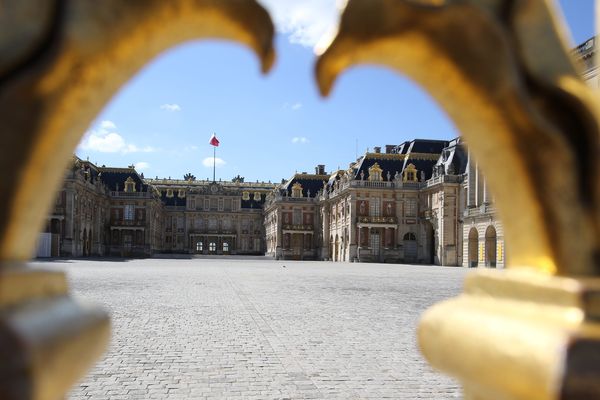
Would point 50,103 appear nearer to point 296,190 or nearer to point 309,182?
point 296,190

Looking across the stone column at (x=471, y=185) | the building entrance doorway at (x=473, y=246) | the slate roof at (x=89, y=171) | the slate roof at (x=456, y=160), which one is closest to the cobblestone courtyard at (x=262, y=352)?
the building entrance doorway at (x=473, y=246)

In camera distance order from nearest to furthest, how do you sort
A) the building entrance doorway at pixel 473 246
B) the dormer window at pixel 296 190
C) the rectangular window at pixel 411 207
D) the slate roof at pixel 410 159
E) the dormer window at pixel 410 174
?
the building entrance doorway at pixel 473 246 → the rectangular window at pixel 411 207 → the dormer window at pixel 410 174 → the slate roof at pixel 410 159 → the dormer window at pixel 296 190

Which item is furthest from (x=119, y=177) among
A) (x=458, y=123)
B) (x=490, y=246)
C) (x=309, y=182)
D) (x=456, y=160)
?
(x=458, y=123)

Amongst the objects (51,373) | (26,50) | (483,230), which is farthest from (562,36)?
(483,230)

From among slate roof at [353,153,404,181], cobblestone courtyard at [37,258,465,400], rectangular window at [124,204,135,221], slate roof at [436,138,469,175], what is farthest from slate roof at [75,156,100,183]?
cobblestone courtyard at [37,258,465,400]

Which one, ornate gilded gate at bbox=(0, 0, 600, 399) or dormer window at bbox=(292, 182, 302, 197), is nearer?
ornate gilded gate at bbox=(0, 0, 600, 399)

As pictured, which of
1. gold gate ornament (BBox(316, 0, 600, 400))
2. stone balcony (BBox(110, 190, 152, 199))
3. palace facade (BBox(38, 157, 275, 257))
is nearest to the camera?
gold gate ornament (BBox(316, 0, 600, 400))

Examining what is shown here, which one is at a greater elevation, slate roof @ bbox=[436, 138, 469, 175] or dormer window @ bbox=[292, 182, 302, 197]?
slate roof @ bbox=[436, 138, 469, 175]

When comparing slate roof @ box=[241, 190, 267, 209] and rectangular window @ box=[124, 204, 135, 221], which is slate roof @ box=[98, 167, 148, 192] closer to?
rectangular window @ box=[124, 204, 135, 221]

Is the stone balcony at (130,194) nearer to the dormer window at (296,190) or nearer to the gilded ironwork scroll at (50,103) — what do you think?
the dormer window at (296,190)

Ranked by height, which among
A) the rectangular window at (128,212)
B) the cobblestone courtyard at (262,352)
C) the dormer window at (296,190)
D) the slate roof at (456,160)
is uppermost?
the slate roof at (456,160)

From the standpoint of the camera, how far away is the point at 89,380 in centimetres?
668

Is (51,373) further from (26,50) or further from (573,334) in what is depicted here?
(573,334)

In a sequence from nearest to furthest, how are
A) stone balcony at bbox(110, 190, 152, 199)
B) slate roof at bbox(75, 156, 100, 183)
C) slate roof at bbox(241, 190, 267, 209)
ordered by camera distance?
slate roof at bbox(75, 156, 100, 183) → stone balcony at bbox(110, 190, 152, 199) → slate roof at bbox(241, 190, 267, 209)
